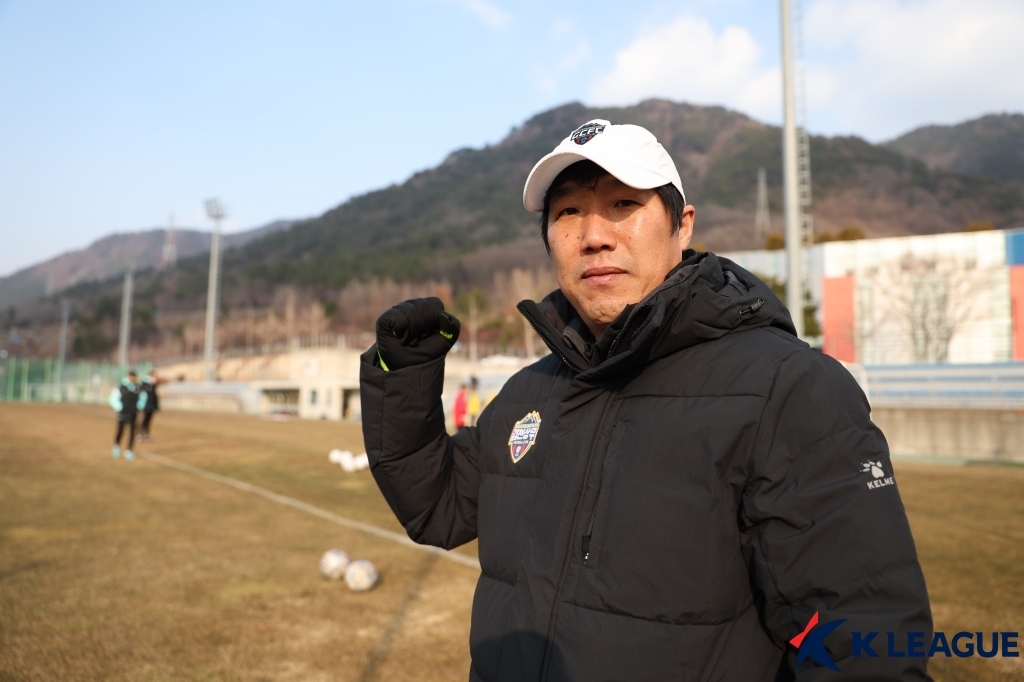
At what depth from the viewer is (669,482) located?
1.52 metres

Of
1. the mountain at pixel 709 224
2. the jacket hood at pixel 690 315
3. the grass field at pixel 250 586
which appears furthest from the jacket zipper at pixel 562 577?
the mountain at pixel 709 224

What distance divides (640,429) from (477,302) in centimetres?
7802

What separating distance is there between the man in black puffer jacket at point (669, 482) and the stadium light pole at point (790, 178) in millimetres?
12711

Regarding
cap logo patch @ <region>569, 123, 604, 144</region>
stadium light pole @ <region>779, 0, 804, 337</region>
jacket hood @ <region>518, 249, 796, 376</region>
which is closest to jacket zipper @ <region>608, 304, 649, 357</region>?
jacket hood @ <region>518, 249, 796, 376</region>

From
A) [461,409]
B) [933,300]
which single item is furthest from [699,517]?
[933,300]

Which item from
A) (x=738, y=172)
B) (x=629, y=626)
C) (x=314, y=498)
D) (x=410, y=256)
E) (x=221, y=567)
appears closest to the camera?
(x=629, y=626)

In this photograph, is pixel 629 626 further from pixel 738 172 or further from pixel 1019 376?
pixel 738 172

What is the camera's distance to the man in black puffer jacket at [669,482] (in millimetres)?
1337

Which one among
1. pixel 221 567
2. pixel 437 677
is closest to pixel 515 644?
pixel 437 677

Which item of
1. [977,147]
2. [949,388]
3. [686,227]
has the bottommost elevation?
[949,388]

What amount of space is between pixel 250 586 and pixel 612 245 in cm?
501

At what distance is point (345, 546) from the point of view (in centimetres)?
701

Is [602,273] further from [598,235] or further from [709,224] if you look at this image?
[709,224]

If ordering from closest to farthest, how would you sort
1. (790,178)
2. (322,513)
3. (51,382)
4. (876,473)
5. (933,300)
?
(876,473) → (322,513) → (790,178) → (933,300) → (51,382)
